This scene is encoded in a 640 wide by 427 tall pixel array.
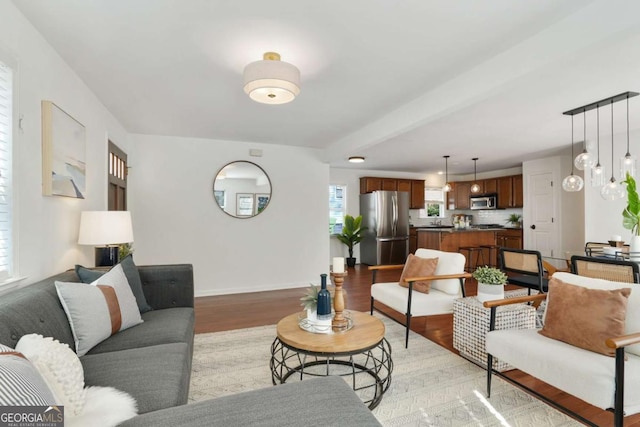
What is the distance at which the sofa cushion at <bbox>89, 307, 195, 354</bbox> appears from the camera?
1752mm

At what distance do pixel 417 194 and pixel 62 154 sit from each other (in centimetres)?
737

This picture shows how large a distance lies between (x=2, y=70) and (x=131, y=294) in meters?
1.42

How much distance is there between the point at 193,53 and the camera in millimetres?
2227

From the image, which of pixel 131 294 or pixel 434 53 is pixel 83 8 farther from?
pixel 434 53

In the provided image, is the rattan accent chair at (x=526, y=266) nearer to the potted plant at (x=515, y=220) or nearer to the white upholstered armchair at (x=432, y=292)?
the white upholstered armchair at (x=432, y=292)

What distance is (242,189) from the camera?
4883 mm

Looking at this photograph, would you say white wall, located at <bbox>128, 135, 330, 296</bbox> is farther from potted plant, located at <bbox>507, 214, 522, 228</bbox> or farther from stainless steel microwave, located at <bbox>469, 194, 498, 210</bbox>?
potted plant, located at <bbox>507, 214, 522, 228</bbox>

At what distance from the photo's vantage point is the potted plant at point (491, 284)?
94.4 inches

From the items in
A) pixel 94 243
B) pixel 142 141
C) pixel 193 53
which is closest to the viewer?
pixel 193 53

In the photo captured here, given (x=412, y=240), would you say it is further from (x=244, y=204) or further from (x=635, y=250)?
(x=635, y=250)

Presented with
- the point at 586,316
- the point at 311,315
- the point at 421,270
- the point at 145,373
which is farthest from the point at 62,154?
the point at 586,316

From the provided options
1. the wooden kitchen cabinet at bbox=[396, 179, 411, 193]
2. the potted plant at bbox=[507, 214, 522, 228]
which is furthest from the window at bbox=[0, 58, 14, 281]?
the potted plant at bbox=[507, 214, 522, 228]

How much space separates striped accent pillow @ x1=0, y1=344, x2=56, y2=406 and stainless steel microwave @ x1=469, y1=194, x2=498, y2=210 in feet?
28.2

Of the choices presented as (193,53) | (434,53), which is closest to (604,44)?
(434,53)
